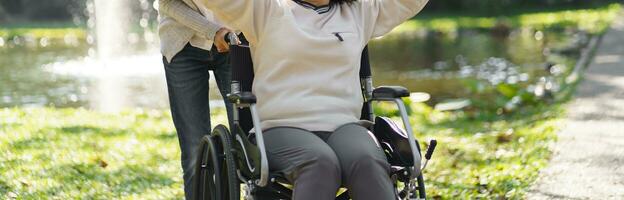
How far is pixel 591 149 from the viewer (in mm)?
5926

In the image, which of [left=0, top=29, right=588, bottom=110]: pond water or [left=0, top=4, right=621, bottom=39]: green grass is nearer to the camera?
[left=0, top=29, right=588, bottom=110]: pond water

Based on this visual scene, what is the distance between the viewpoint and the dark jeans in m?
4.14

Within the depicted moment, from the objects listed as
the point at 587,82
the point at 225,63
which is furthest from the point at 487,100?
the point at 225,63

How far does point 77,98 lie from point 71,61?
16.5ft

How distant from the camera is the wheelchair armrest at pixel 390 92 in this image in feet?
11.7

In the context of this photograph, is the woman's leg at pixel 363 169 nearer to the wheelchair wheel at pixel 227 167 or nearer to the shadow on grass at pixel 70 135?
the wheelchair wheel at pixel 227 167

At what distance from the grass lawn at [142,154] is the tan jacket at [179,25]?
4.04 ft

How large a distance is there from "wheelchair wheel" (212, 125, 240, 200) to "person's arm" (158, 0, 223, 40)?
41 centimetres

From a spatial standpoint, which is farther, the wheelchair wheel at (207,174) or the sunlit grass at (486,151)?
the sunlit grass at (486,151)

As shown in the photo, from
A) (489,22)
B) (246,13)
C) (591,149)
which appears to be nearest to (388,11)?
(246,13)

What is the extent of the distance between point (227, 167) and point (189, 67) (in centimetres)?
81

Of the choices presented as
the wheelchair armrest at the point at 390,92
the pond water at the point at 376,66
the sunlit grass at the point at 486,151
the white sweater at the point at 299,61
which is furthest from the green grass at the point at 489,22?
the white sweater at the point at 299,61

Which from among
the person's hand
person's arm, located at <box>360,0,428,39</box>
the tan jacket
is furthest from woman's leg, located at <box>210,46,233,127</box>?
person's arm, located at <box>360,0,428,39</box>

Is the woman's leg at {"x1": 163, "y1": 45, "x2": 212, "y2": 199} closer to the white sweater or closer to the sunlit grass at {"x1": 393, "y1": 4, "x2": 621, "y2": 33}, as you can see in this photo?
the white sweater
